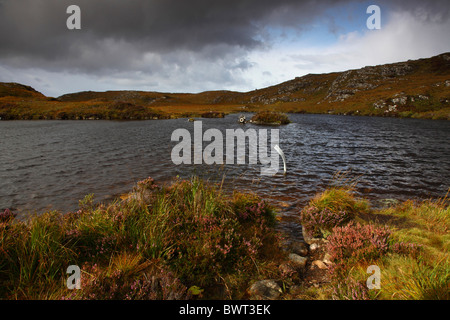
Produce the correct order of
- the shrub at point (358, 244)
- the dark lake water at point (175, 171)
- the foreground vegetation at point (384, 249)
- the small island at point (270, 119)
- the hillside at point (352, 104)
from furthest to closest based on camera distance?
the hillside at point (352, 104) → the small island at point (270, 119) → the dark lake water at point (175, 171) → the shrub at point (358, 244) → the foreground vegetation at point (384, 249)

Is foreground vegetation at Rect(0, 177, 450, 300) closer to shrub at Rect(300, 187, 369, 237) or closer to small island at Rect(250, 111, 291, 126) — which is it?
shrub at Rect(300, 187, 369, 237)

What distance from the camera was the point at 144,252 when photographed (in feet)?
16.1

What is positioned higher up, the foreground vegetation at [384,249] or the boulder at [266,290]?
the foreground vegetation at [384,249]

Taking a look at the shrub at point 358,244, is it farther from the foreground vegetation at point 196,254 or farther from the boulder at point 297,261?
the boulder at point 297,261

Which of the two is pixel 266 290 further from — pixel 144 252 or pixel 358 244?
pixel 144 252

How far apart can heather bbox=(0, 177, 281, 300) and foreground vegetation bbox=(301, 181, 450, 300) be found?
59.8 inches

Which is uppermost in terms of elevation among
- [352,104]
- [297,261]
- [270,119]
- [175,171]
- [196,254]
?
[352,104]

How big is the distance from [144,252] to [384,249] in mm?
5546

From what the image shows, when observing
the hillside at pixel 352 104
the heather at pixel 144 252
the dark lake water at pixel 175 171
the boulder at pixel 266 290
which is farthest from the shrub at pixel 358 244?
the hillside at pixel 352 104

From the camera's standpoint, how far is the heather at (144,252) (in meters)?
3.93

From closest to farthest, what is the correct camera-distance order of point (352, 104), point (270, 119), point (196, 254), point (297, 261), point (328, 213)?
point (196, 254), point (297, 261), point (328, 213), point (270, 119), point (352, 104)

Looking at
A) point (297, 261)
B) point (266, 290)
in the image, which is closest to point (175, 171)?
point (297, 261)

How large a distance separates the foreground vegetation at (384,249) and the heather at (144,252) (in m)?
1.52

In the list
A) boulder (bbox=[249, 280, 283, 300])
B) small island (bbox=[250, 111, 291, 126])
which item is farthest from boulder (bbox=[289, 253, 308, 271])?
small island (bbox=[250, 111, 291, 126])
